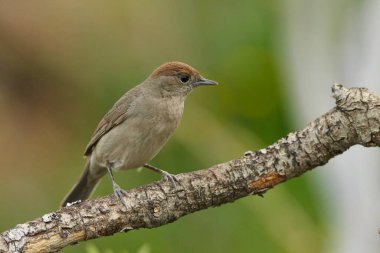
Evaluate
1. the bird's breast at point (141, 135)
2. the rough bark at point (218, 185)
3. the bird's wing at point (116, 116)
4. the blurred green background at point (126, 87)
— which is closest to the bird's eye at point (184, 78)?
the bird's breast at point (141, 135)

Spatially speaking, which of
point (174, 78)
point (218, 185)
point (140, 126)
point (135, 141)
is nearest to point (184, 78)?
point (174, 78)

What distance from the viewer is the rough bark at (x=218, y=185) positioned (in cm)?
468

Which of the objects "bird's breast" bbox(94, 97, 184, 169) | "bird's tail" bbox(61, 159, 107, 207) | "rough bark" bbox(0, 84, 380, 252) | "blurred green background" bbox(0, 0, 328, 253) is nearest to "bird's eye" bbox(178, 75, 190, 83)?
"bird's breast" bbox(94, 97, 184, 169)

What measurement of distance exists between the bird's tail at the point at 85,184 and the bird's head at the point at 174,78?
2.79ft

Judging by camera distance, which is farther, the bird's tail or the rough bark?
the bird's tail

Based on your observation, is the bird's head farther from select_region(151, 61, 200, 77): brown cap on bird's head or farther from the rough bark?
the rough bark

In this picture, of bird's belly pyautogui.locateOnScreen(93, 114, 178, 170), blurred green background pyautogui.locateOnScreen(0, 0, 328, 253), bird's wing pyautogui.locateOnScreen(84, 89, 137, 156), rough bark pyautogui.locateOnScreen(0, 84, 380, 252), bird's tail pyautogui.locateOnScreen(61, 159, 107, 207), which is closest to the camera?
rough bark pyautogui.locateOnScreen(0, 84, 380, 252)

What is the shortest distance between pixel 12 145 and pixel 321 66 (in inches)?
158

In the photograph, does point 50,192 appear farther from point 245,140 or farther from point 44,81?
point 245,140

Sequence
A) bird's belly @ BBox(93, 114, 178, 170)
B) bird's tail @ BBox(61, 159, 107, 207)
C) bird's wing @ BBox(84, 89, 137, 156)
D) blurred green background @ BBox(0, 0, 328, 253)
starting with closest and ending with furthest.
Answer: bird's belly @ BBox(93, 114, 178, 170)
bird's wing @ BBox(84, 89, 137, 156)
bird's tail @ BBox(61, 159, 107, 207)
blurred green background @ BBox(0, 0, 328, 253)

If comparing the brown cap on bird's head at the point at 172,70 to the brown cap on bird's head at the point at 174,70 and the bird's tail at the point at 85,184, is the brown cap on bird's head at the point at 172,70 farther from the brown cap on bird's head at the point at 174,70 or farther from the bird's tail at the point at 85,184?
the bird's tail at the point at 85,184

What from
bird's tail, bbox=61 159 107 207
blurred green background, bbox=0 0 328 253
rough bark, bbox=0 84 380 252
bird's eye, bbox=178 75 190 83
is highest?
blurred green background, bbox=0 0 328 253

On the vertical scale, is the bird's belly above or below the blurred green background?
below

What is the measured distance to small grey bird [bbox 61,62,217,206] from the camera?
20.4ft
